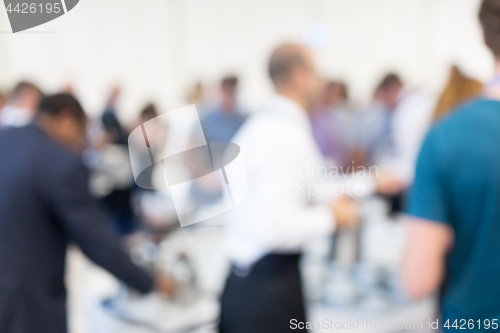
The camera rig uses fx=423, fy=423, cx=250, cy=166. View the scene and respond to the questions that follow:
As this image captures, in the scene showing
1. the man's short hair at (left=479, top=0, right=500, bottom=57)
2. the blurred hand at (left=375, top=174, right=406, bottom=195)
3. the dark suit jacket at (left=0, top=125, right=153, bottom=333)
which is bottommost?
the blurred hand at (left=375, top=174, right=406, bottom=195)

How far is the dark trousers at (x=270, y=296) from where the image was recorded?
3.75 ft

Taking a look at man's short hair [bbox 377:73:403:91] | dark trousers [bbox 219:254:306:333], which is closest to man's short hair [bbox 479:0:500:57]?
dark trousers [bbox 219:254:306:333]

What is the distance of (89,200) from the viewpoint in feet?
3.70

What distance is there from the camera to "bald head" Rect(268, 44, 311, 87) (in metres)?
1.15

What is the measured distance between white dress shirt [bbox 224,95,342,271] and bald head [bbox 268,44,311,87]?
6cm

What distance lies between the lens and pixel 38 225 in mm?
1069

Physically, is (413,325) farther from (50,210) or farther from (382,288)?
(50,210)

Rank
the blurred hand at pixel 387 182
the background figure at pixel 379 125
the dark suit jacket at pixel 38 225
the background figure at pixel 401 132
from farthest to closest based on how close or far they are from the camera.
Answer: the background figure at pixel 379 125 → the background figure at pixel 401 132 → the blurred hand at pixel 387 182 → the dark suit jacket at pixel 38 225

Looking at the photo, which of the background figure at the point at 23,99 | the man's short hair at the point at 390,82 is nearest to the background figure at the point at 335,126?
the man's short hair at the point at 390,82

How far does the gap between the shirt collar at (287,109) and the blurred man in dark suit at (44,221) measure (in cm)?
52

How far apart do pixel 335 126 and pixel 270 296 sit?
1.57m

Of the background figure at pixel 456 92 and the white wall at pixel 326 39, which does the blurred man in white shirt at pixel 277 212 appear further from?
the white wall at pixel 326 39

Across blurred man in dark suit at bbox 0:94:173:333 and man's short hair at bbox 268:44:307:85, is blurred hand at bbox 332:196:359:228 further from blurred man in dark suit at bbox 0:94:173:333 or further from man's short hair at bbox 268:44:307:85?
blurred man in dark suit at bbox 0:94:173:333

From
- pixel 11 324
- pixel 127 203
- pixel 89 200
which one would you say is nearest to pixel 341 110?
pixel 127 203
